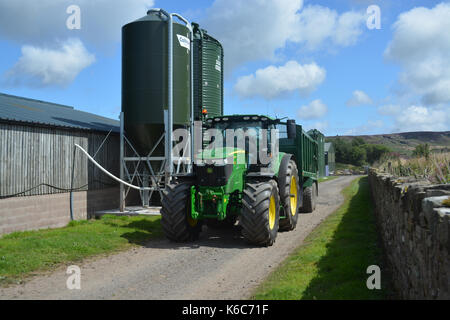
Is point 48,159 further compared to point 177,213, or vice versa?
point 48,159

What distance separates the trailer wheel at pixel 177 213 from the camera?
339 inches

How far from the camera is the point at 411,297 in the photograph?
13.1ft

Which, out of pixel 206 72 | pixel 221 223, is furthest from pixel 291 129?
pixel 206 72

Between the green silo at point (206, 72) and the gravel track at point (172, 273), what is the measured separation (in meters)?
7.80

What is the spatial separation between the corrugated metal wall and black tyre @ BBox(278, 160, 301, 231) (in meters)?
8.10

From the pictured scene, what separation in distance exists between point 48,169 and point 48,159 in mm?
348

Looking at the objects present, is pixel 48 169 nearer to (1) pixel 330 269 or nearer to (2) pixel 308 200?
(2) pixel 308 200

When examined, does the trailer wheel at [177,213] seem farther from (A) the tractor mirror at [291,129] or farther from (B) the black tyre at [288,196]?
(A) the tractor mirror at [291,129]

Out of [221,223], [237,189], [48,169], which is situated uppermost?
[48,169]

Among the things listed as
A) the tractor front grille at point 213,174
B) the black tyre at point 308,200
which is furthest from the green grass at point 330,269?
the black tyre at point 308,200

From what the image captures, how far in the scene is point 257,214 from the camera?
26.5 ft
